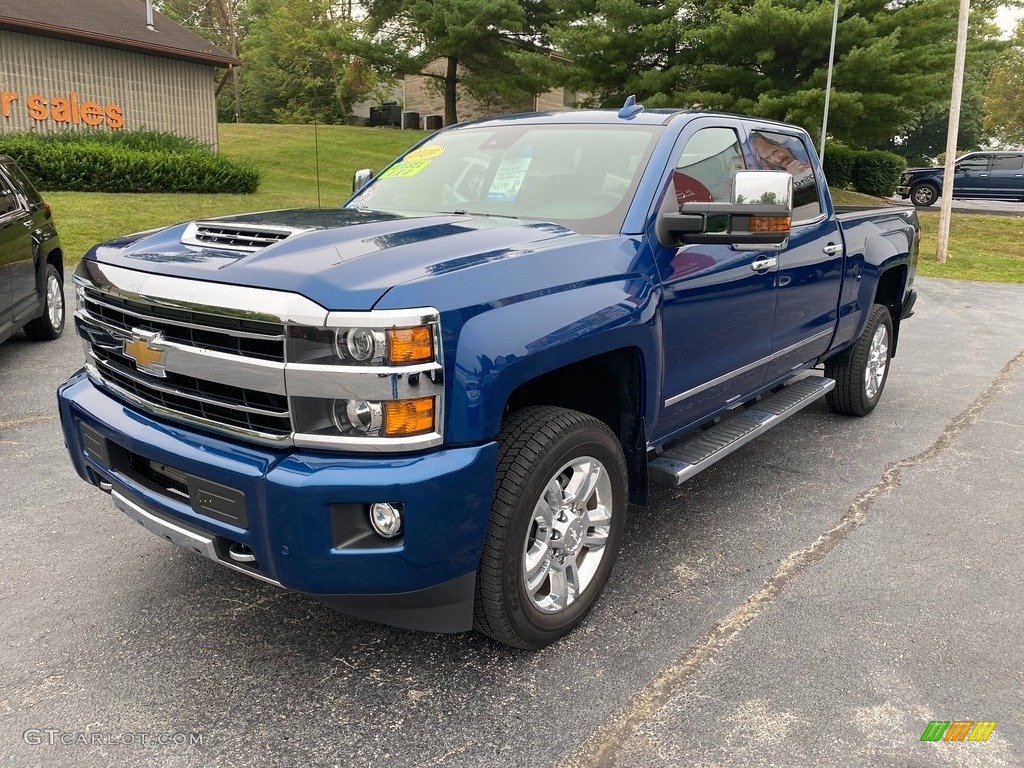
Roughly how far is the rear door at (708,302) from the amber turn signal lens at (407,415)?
4.20 ft

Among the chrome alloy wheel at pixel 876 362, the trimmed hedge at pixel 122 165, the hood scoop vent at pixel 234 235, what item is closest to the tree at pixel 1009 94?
the trimmed hedge at pixel 122 165

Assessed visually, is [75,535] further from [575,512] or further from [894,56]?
[894,56]

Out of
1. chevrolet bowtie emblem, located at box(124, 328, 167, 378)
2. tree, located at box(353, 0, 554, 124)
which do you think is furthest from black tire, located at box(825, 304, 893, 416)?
tree, located at box(353, 0, 554, 124)

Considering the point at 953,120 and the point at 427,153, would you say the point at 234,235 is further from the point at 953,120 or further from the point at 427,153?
the point at 953,120

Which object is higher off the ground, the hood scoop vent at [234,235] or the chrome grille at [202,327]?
the hood scoop vent at [234,235]

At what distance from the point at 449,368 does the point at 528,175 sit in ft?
5.70

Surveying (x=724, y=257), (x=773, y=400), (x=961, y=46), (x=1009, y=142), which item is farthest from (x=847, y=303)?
(x=1009, y=142)

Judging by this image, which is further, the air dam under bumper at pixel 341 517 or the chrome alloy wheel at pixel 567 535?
the chrome alloy wheel at pixel 567 535

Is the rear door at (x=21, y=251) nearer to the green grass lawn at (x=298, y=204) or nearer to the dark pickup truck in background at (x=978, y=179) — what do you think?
the green grass lawn at (x=298, y=204)

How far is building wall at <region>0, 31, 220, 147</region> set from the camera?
17922 millimetres

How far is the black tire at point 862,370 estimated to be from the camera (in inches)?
224

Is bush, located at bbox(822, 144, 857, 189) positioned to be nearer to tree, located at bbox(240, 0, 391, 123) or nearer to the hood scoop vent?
tree, located at bbox(240, 0, 391, 123)

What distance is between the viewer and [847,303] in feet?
17.0

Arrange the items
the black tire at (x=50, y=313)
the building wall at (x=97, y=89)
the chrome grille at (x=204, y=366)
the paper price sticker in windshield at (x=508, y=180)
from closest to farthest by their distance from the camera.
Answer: the chrome grille at (x=204, y=366)
the paper price sticker in windshield at (x=508, y=180)
the black tire at (x=50, y=313)
the building wall at (x=97, y=89)
